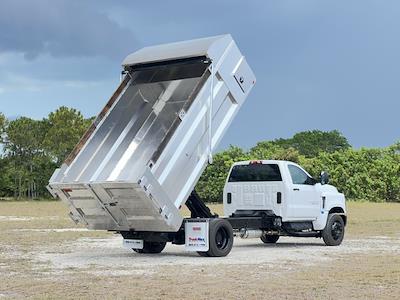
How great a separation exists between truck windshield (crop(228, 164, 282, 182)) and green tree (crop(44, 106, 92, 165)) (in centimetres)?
4955

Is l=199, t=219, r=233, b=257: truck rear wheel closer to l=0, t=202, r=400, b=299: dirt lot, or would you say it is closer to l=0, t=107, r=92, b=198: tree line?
l=0, t=202, r=400, b=299: dirt lot

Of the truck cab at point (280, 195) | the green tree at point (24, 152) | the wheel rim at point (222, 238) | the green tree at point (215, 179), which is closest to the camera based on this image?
the wheel rim at point (222, 238)

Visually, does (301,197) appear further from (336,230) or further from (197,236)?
(197,236)

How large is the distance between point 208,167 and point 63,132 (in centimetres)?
1974

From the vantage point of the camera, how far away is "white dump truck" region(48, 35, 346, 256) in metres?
14.8

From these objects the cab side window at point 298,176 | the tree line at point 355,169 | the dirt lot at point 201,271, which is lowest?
the dirt lot at point 201,271

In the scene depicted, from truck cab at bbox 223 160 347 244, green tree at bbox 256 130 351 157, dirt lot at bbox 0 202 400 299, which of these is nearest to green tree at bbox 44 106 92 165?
green tree at bbox 256 130 351 157

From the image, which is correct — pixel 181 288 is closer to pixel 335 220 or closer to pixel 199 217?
pixel 199 217

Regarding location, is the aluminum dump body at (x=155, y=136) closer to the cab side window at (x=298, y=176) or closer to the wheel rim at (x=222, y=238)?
the wheel rim at (x=222, y=238)

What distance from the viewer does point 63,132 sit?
68312mm

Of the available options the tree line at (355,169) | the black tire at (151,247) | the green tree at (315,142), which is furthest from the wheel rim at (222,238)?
the green tree at (315,142)

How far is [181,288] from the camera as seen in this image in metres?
11.1

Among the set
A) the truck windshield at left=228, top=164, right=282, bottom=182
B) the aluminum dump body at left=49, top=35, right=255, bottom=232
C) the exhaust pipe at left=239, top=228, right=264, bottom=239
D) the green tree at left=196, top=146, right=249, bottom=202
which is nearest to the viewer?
the aluminum dump body at left=49, top=35, right=255, bottom=232

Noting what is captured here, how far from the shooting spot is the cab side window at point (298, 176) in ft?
61.0
